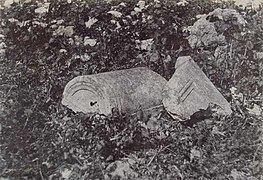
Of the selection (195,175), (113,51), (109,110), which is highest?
(113,51)

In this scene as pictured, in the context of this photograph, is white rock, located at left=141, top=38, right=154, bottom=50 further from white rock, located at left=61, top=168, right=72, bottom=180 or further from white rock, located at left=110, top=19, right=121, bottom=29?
white rock, located at left=61, top=168, right=72, bottom=180

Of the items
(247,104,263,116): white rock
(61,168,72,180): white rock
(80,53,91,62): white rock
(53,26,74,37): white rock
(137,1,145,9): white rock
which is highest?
(137,1,145,9): white rock

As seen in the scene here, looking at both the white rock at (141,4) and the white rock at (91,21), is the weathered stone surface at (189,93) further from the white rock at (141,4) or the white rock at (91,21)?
the white rock at (91,21)

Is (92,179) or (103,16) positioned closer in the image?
(92,179)

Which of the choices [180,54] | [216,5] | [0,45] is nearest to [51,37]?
[0,45]

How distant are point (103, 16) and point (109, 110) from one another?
1.20 ft

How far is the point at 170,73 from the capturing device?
1923 millimetres

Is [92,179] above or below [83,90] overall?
below

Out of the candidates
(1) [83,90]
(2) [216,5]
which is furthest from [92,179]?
(2) [216,5]

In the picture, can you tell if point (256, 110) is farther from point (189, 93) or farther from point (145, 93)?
point (145, 93)

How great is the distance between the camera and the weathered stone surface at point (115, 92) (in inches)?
73.0

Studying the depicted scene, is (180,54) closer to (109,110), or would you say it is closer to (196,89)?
(196,89)

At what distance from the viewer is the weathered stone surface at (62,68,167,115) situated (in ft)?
6.09

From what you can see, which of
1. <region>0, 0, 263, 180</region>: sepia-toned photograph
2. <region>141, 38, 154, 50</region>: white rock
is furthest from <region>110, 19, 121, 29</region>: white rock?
<region>141, 38, 154, 50</region>: white rock
